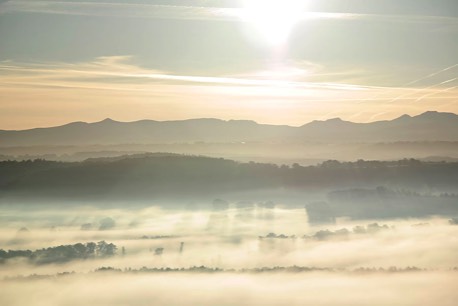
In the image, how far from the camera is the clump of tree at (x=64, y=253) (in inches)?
3346

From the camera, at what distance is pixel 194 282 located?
6462cm

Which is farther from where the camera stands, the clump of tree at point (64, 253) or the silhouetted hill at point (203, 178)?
the silhouetted hill at point (203, 178)

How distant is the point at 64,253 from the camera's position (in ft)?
302

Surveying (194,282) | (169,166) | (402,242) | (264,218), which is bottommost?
(194,282)

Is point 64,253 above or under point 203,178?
under

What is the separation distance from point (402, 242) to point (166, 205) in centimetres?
7351

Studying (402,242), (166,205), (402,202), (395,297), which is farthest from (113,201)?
(395,297)

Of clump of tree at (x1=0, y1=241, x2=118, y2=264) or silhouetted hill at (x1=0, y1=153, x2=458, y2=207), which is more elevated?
silhouetted hill at (x1=0, y1=153, x2=458, y2=207)

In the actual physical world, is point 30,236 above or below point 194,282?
above

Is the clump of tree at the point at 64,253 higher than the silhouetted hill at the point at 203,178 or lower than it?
lower

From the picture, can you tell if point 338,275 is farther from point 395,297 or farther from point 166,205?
point 166,205

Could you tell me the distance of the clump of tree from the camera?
85000mm

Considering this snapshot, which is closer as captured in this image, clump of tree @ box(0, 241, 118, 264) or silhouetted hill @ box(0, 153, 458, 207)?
clump of tree @ box(0, 241, 118, 264)

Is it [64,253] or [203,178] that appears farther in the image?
[203,178]
